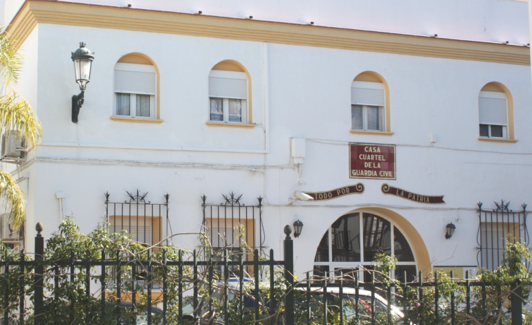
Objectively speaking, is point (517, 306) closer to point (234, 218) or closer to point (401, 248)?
point (234, 218)

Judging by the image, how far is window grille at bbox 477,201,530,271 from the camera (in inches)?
616

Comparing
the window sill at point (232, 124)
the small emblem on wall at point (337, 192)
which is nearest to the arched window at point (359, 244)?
the small emblem on wall at point (337, 192)

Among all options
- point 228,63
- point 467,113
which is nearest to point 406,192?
point 467,113

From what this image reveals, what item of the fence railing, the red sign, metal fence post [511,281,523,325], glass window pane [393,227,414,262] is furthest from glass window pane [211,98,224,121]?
metal fence post [511,281,523,325]

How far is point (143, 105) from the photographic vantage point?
1403cm

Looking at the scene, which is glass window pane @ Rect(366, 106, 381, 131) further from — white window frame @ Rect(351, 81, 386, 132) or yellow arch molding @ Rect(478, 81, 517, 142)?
yellow arch molding @ Rect(478, 81, 517, 142)

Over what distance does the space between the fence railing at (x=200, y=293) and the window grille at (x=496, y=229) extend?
9290 mm

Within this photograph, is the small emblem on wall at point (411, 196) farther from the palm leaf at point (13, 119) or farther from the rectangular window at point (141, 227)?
the palm leaf at point (13, 119)

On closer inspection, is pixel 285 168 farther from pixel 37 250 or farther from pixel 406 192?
pixel 37 250

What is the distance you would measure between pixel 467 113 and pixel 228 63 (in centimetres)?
584

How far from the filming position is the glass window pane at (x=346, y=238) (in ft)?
50.1

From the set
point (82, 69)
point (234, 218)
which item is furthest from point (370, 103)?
point (82, 69)

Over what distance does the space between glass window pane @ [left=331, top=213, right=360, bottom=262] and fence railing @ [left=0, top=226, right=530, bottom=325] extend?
8478 millimetres

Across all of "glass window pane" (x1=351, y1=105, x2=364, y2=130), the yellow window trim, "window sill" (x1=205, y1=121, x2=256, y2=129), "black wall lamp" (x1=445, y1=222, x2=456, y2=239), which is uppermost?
the yellow window trim
